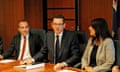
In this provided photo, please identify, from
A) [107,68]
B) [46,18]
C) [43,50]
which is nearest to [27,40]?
[43,50]

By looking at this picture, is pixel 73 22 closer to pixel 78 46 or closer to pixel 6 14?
pixel 6 14

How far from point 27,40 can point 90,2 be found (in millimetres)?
2465

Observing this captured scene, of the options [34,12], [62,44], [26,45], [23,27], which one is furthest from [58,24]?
[34,12]

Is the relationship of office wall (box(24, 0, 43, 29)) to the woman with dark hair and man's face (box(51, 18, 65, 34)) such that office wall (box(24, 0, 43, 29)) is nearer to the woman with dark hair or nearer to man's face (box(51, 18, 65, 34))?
man's face (box(51, 18, 65, 34))

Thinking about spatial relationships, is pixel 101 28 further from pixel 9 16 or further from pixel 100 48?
pixel 9 16

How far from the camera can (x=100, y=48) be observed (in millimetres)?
3648

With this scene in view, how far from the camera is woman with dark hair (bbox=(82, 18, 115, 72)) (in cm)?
357

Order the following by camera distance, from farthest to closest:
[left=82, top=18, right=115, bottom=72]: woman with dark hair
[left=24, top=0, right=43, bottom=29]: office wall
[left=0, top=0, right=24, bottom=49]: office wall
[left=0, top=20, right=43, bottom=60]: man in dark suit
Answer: [left=24, top=0, right=43, bottom=29]: office wall → [left=0, top=0, right=24, bottom=49]: office wall → [left=0, top=20, right=43, bottom=60]: man in dark suit → [left=82, top=18, right=115, bottom=72]: woman with dark hair

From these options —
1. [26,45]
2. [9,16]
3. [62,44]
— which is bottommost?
[26,45]

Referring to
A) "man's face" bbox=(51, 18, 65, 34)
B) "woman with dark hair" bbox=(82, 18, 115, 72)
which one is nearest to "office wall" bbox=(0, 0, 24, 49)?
"man's face" bbox=(51, 18, 65, 34)

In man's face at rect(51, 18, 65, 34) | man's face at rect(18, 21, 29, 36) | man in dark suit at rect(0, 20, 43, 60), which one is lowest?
man in dark suit at rect(0, 20, 43, 60)

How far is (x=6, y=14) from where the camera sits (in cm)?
672

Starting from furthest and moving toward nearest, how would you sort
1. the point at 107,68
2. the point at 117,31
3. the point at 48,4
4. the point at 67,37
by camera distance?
the point at 48,4, the point at 117,31, the point at 67,37, the point at 107,68

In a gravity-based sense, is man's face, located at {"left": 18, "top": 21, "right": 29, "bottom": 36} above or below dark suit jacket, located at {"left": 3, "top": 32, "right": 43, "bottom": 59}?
above
